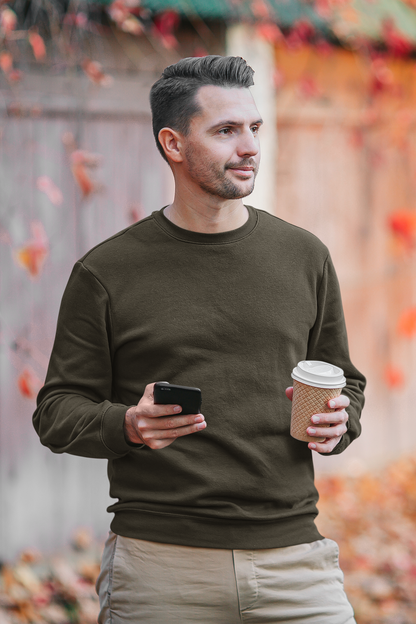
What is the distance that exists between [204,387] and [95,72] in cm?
270

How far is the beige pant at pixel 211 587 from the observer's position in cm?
210

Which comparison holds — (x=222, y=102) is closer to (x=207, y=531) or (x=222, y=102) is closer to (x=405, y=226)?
(x=207, y=531)

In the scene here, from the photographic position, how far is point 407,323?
6.05 metres

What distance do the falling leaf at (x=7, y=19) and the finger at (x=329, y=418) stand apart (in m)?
2.89

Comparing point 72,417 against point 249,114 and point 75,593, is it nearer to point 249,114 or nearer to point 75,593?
point 249,114

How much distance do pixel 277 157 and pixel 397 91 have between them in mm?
1254

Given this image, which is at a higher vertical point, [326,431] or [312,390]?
[312,390]

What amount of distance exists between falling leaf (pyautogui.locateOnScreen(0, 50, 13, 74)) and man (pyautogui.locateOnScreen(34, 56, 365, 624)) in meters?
2.06

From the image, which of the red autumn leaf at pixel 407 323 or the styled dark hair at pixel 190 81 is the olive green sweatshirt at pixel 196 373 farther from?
the red autumn leaf at pixel 407 323

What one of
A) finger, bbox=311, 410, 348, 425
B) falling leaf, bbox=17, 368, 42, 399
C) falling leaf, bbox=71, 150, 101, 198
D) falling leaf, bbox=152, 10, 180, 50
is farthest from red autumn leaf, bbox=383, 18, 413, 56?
finger, bbox=311, 410, 348, 425

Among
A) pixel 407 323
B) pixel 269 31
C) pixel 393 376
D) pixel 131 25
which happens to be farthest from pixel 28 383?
pixel 407 323

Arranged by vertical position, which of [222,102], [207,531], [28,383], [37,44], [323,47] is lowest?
[207,531]

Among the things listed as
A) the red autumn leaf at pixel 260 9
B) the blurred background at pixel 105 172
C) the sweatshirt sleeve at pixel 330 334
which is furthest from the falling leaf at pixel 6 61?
the sweatshirt sleeve at pixel 330 334

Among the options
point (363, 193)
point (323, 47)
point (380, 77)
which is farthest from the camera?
point (363, 193)
